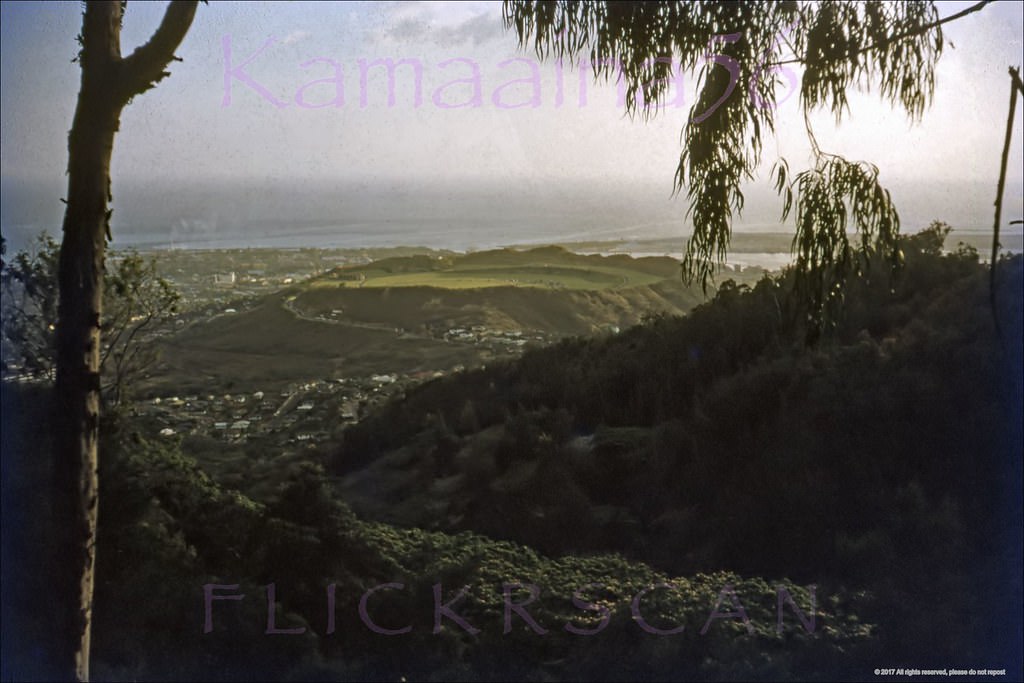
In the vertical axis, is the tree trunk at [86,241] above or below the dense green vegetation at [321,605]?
above

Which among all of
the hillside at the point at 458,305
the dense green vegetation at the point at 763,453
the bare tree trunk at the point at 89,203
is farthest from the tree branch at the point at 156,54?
the dense green vegetation at the point at 763,453

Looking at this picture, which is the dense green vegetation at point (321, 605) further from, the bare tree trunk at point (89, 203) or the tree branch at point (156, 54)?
the tree branch at point (156, 54)

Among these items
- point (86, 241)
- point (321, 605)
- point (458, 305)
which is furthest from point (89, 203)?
point (458, 305)

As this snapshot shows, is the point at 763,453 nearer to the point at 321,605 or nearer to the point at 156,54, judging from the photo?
the point at 321,605

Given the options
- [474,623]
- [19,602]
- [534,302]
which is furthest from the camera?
[534,302]

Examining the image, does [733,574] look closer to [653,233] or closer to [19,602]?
[653,233]

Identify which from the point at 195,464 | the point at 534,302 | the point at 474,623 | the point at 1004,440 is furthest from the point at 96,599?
the point at 1004,440

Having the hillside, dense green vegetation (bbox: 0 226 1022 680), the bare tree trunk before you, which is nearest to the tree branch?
the bare tree trunk
